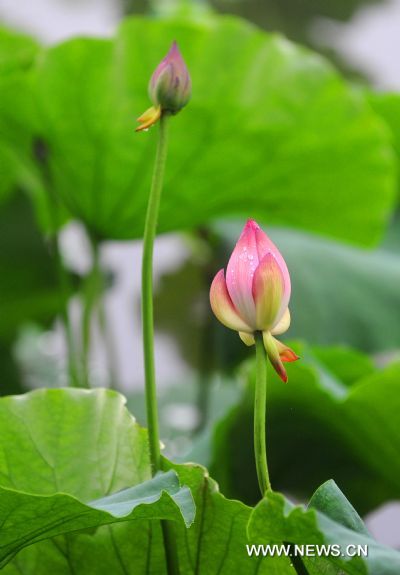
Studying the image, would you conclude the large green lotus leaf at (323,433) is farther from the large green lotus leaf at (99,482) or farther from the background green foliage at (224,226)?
the large green lotus leaf at (99,482)

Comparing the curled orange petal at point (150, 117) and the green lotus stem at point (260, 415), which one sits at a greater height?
the curled orange petal at point (150, 117)

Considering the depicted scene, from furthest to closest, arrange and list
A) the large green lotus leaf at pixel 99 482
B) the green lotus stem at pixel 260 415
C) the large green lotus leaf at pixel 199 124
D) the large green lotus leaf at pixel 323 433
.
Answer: the large green lotus leaf at pixel 199 124
the large green lotus leaf at pixel 323 433
the large green lotus leaf at pixel 99 482
the green lotus stem at pixel 260 415

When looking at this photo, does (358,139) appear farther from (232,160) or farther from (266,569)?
(266,569)

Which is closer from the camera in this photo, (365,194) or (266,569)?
(266,569)

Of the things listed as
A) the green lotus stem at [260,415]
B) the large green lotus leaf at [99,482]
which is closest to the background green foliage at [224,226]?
the large green lotus leaf at [99,482]

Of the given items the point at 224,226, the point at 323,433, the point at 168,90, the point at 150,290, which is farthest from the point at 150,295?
the point at 224,226

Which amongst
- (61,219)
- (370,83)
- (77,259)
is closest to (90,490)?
(61,219)

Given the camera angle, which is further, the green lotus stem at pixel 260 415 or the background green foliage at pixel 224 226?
the background green foliage at pixel 224 226
